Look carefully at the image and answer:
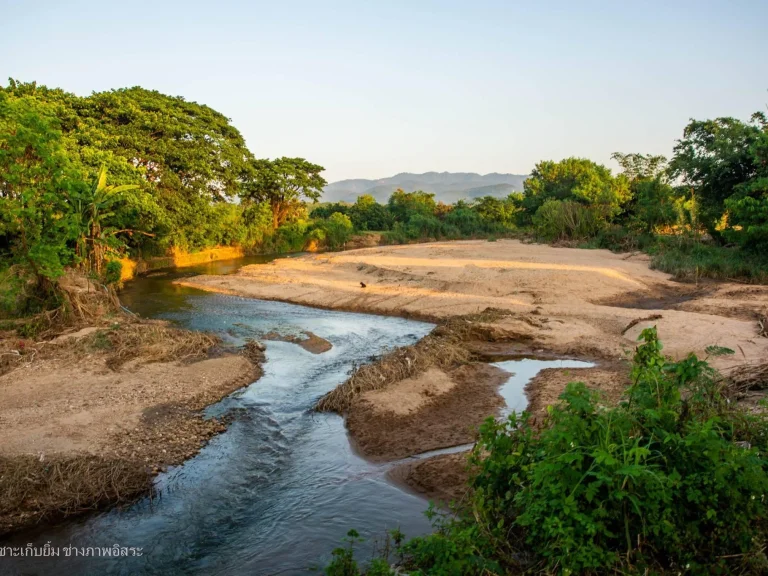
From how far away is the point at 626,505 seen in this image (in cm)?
446

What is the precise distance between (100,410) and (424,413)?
624 cm

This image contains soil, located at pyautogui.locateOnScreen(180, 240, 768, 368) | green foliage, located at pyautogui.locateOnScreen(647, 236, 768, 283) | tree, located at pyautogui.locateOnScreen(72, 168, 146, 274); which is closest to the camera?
soil, located at pyautogui.locateOnScreen(180, 240, 768, 368)

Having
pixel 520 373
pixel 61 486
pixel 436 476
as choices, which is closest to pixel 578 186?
pixel 520 373

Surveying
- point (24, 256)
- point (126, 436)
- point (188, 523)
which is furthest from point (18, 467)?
point (24, 256)

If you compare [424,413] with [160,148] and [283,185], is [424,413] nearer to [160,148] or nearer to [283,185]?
[160,148]

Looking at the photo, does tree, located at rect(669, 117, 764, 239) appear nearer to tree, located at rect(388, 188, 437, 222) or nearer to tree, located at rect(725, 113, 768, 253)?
tree, located at rect(725, 113, 768, 253)

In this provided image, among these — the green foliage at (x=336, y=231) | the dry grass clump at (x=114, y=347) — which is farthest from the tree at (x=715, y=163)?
the green foliage at (x=336, y=231)

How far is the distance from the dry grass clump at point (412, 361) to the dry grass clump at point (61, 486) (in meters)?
4.37

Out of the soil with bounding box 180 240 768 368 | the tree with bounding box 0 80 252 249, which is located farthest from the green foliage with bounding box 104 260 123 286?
the soil with bounding box 180 240 768 368

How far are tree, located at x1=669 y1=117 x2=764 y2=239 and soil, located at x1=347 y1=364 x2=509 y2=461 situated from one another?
1932 centimetres

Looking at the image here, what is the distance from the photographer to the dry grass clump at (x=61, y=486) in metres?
7.46

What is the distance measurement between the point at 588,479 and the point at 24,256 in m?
16.9

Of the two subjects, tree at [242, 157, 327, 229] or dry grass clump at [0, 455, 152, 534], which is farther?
tree at [242, 157, 327, 229]

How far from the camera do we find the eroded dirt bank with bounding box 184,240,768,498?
10797 millimetres
